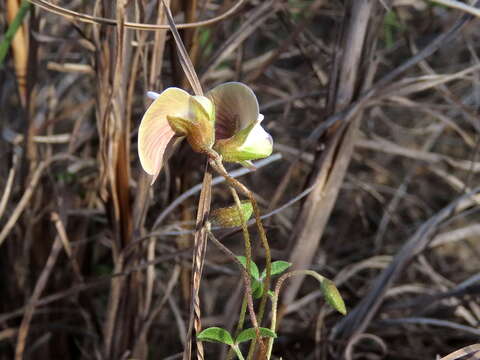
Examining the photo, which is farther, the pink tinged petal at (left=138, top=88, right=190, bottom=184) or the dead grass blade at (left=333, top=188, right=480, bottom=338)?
the dead grass blade at (left=333, top=188, right=480, bottom=338)

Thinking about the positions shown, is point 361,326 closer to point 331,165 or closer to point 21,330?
point 331,165

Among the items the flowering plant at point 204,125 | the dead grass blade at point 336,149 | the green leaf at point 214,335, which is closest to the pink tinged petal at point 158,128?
the flowering plant at point 204,125

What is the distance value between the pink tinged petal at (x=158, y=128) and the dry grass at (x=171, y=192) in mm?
78

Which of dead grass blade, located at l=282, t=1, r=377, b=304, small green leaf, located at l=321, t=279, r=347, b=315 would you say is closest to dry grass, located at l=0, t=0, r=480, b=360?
dead grass blade, located at l=282, t=1, r=377, b=304

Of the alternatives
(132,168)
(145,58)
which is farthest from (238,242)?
(145,58)

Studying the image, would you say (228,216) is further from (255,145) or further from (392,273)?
(392,273)

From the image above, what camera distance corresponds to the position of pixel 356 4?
2.09 ft

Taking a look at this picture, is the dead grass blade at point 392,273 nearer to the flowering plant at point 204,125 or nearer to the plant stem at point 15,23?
the flowering plant at point 204,125

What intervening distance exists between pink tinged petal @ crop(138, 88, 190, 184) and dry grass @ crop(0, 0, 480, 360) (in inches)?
3.1

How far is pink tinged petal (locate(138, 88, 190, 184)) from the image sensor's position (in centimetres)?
42

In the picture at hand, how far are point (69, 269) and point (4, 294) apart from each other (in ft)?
0.37

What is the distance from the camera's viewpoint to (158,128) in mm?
437

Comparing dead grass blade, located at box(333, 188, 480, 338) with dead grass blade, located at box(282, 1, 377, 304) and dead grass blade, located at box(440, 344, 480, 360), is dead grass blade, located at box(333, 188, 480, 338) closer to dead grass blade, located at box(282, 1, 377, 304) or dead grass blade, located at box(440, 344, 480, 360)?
dead grass blade, located at box(282, 1, 377, 304)

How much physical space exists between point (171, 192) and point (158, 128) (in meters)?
0.33
